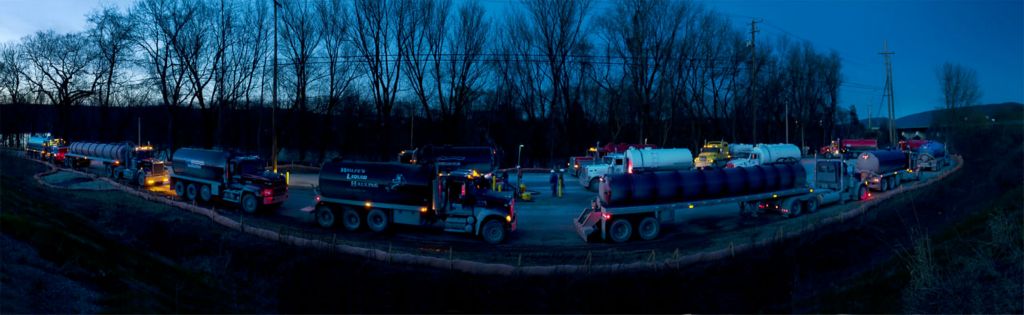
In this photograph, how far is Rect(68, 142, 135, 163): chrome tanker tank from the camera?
3519 centimetres

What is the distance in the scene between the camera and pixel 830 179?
2625cm

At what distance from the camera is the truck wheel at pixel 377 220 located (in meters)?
19.9

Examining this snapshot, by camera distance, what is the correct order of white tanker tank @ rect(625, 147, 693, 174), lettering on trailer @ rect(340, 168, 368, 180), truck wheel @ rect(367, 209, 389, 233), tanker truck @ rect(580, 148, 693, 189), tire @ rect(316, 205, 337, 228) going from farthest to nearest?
tanker truck @ rect(580, 148, 693, 189) < white tanker tank @ rect(625, 147, 693, 174) < tire @ rect(316, 205, 337, 228) < lettering on trailer @ rect(340, 168, 368, 180) < truck wheel @ rect(367, 209, 389, 233)

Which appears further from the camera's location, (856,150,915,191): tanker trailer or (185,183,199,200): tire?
(856,150,915,191): tanker trailer

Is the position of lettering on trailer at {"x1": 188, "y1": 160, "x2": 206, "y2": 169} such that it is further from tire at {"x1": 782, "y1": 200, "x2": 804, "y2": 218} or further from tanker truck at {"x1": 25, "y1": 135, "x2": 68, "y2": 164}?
tanker truck at {"x1": 25, "y1": 135, "x2": 68, "y2": 164}

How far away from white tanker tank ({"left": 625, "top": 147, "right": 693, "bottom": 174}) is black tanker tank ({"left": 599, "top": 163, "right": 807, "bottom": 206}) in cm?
829

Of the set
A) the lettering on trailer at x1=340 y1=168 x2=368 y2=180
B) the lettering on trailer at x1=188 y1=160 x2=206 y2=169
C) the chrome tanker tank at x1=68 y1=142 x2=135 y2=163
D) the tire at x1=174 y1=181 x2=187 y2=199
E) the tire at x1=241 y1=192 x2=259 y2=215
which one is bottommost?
the tire at x1=241 y1=192 x2=259 y2=215

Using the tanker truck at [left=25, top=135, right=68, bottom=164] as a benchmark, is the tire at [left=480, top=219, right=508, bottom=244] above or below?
below

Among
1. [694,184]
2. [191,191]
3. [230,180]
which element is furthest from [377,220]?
[191,191]

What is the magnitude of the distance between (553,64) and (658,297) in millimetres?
46675

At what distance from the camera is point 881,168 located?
29.9m

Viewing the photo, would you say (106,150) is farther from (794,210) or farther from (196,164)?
(794,210)

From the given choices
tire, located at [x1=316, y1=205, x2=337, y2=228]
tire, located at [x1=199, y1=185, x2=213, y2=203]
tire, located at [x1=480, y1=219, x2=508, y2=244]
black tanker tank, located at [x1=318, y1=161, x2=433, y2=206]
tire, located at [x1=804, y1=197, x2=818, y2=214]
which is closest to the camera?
tire, located at [x1=480, y1=219, x2=508, y2=244]

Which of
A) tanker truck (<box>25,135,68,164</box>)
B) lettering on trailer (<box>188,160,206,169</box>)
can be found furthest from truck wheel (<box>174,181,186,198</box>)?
tanker truck (<box>25,135,68,164</box>)
